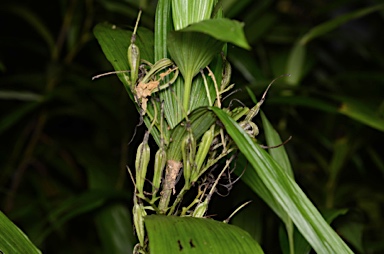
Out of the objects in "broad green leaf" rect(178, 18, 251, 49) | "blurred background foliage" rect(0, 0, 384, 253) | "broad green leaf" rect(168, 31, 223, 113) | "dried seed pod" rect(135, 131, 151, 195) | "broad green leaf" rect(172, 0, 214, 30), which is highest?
"broad green leaf" rect(172, 0, 214, 30)

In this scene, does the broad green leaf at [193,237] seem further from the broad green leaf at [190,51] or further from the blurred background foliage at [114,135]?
the blurred background foliage at [114,135]

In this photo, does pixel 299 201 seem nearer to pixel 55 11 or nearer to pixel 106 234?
pixel 106 234

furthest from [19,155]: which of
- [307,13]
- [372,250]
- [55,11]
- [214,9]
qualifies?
[307,13]

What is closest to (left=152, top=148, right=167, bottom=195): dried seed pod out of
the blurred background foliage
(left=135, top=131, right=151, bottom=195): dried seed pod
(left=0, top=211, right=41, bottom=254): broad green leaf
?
(left=135, top=131, right=151, bottom=195): dried seed pod

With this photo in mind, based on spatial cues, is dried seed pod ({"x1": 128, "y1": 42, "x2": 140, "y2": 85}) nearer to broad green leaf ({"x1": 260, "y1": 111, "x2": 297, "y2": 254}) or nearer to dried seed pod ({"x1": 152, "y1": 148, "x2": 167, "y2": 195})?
dried seed pod ({"x1": 152, "y1": 148, "x2": 167, "y2": 195})

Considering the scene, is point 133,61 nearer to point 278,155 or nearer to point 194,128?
point 194,128

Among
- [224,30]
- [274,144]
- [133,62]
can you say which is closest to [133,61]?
[133,62]

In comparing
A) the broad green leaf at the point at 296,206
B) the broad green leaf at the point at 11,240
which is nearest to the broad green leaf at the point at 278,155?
the broad green leaf at the point at 296,206
